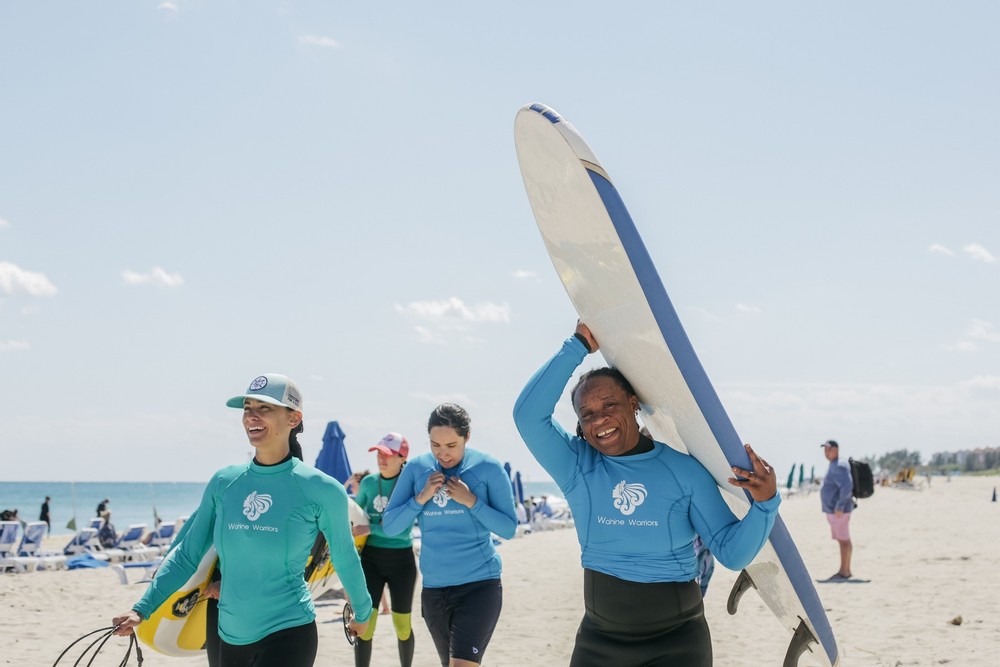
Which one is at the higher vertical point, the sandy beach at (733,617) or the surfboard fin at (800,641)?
the surfboard fin at (800,641)

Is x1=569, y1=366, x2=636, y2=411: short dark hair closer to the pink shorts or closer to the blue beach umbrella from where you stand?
the blue beach umbrella

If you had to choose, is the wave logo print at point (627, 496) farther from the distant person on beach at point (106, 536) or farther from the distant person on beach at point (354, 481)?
the distant person on beach at point (106, 536)

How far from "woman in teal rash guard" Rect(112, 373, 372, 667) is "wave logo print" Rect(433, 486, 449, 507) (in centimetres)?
135

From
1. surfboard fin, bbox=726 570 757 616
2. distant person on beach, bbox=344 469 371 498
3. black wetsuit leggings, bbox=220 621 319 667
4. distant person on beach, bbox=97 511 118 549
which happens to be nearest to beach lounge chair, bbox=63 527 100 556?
distant person on beach, bbox=97 511 118 549

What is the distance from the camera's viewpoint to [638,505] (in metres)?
3.04

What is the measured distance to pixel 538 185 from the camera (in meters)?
3.34

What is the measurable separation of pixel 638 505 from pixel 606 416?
32cm

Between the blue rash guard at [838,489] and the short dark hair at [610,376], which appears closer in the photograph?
the short dark hair at [610,376]

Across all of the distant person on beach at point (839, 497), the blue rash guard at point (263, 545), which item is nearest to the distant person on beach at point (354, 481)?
the blue rash guard at point (263, 545)

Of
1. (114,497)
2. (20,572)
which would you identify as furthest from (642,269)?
(114,497)

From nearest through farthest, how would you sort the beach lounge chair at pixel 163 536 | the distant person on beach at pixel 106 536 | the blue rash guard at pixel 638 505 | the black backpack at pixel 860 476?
the blue rash guard at pixel 638 505 < the black backpack at pixel 860 476 < the beach lounge chair at pixel 163 536 < the distant person on beach at pixel 106 536

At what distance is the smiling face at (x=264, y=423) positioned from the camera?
354 centimetres

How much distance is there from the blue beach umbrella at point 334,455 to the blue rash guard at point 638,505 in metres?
7.92

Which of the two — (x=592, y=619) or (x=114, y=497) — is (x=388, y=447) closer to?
(x=592, y=619)
